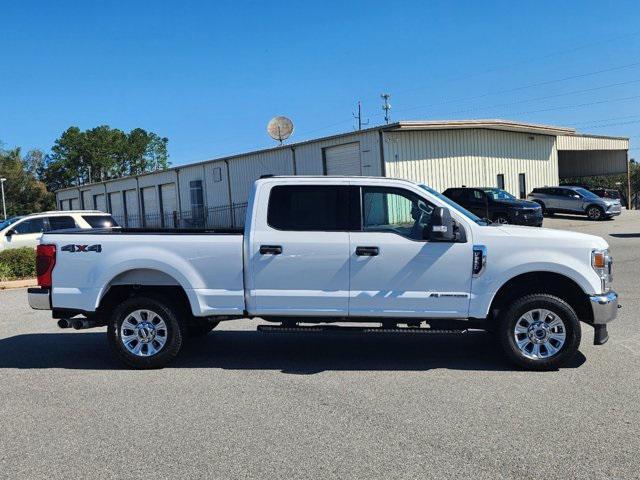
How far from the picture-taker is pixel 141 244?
649 cm

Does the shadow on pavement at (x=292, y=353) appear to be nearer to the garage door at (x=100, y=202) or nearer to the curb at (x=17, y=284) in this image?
the curb at (x=17, y=284)

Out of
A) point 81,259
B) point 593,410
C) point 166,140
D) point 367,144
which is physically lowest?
point 593,410

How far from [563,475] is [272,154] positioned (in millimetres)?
28844

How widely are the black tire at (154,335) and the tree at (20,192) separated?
88.9 metres

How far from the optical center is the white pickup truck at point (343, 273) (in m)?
6.11

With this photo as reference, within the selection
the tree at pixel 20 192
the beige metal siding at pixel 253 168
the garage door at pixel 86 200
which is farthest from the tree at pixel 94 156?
the beige metal siding at pixel 253 168

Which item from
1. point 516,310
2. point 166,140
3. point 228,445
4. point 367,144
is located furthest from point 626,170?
point 166,140

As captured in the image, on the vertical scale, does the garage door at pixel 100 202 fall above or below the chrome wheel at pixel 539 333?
above

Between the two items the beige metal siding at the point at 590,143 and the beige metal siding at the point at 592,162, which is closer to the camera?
the beige metal siding at the point at 590,143

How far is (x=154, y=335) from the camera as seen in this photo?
6.57 m

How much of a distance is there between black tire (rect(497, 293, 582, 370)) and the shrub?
13.2 m

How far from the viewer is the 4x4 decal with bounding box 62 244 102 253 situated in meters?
6.51

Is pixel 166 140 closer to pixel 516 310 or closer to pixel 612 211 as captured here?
pixel 612 211

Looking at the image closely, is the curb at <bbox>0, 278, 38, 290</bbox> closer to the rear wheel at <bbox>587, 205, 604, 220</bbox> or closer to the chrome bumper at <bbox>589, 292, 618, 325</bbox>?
the chrome bumper at <bbox>589, 292, 618, 325</bbox>
